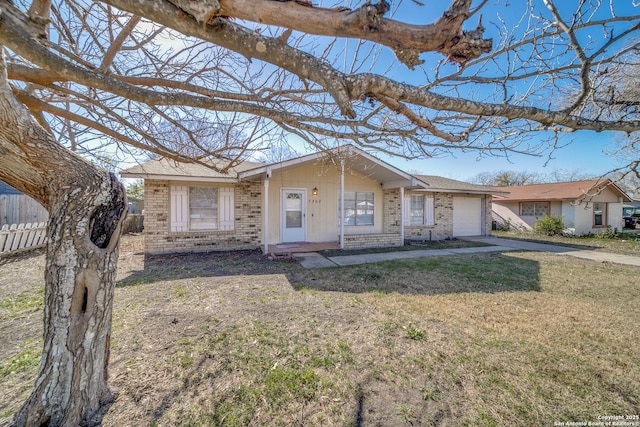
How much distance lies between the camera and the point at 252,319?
12.5 feet

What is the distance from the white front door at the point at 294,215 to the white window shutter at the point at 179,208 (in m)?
3.37

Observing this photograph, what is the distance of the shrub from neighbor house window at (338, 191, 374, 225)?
452 inches

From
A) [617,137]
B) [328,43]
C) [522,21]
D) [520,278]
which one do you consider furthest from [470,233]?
[328,43]

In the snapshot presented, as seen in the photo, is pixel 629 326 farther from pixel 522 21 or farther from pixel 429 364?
pixel 522 21

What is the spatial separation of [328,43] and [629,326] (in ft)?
19.2

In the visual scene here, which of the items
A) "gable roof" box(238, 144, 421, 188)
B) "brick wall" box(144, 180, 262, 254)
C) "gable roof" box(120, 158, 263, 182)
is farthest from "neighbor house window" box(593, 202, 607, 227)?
"gable roof" box(120, 158, 263, 182)

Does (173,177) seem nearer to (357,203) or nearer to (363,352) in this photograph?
(357,203)

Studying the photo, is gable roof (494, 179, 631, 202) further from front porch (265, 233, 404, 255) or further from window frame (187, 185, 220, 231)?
window frame (187, 185, 220, 231)

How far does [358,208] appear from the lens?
1146 centimetres

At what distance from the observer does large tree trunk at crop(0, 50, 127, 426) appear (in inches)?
68.2

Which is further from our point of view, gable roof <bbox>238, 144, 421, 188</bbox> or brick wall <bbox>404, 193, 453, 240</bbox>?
brick wall <bbox>404, 193, 453, 240</bbox>

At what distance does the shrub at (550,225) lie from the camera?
15023mm

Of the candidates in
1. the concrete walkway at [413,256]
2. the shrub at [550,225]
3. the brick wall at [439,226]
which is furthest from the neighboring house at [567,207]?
the concrete walkway at [413,256]

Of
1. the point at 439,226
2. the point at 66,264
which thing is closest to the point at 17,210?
the point at 66,264
